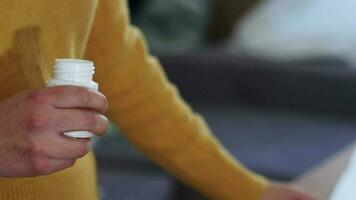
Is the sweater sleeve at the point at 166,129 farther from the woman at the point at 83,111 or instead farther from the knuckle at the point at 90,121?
the knuckle at the point at 90,121

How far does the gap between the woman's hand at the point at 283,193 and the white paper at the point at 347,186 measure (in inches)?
1.1

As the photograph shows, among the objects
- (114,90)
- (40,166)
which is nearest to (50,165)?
(40,166)

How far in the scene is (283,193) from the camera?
0.86 m

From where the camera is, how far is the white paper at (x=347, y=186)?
2.64 ft

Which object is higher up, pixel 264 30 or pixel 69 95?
pixel 69 95

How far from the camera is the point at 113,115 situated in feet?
2.93

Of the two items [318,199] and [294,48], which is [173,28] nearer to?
[294,48]

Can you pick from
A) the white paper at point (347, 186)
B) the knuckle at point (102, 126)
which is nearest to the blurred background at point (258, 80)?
the white paper at point (347, 186)

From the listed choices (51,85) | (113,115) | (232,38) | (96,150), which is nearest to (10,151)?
(51,85)

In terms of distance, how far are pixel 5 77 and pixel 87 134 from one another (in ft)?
0.46

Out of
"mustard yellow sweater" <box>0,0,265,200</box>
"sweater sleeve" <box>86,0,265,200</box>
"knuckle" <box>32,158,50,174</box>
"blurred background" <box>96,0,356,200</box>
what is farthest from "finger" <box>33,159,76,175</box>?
"blurred background" <box>96,0,356,200</box>

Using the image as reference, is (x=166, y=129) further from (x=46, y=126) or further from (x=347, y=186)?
(x=46, y=126)

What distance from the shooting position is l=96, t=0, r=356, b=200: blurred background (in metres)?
1.82

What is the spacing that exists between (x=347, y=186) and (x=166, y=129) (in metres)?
0.21
